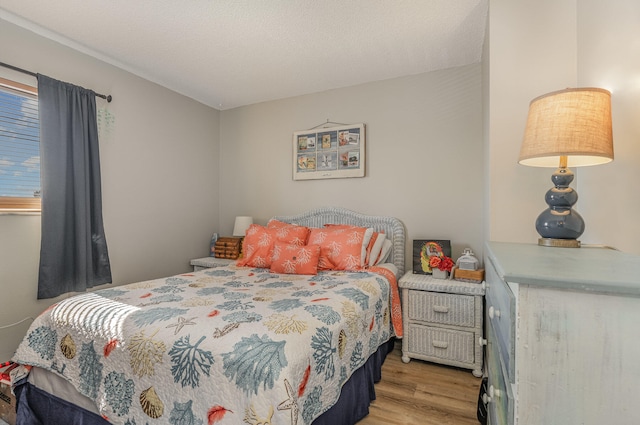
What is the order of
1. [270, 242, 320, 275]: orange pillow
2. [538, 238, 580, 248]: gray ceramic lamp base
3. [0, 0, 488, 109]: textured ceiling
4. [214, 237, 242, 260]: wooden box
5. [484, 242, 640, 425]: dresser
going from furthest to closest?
[214, 237, 242, 260]: wooden box
[270, 242, 320, 275]: orange pillow
[0, 0, 488, 109]: textured ceiling
[538, 238, 580, 248]: gray ceramic lamp base
[484, 242, 640, 425]: dresser

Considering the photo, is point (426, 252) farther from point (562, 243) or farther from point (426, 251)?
point (562, 243)

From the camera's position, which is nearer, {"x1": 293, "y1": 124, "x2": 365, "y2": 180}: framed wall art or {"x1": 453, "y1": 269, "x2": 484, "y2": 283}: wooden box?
{"x1": 453, "y1": 269, "x2": 484, "y2": 283}: wooden box

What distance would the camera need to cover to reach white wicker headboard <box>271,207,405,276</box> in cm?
292

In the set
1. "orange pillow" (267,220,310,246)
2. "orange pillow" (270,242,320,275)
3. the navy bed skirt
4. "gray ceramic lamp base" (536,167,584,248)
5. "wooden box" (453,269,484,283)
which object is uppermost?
"gray ceramic lamp base" (536,167,584,248)

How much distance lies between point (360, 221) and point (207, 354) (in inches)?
85.7

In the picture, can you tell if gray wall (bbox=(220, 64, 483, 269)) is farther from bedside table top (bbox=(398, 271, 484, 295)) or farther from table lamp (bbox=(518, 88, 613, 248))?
table lamp (bbox=(518, 88, 613, 248))

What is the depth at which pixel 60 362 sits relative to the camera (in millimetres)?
1516

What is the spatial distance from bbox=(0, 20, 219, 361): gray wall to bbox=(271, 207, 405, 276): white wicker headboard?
1.06 metres

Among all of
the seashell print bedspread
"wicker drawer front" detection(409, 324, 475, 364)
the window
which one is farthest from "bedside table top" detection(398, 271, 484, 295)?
the window

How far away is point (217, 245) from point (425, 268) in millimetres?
2296

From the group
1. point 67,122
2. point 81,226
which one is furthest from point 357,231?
point 67,122

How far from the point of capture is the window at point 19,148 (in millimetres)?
2133

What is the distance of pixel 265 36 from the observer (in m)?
2.32

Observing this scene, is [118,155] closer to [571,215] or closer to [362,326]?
[362,326]
